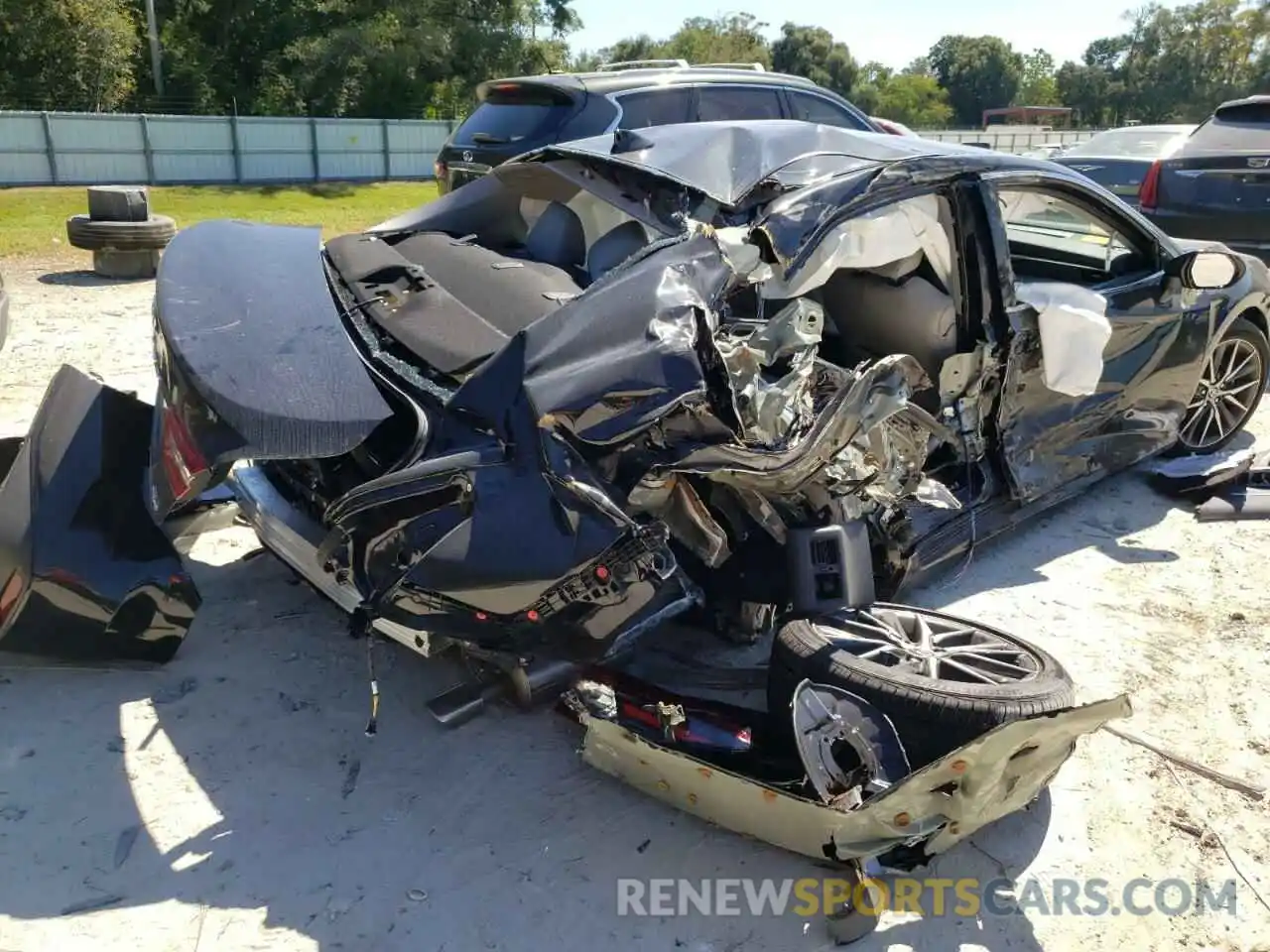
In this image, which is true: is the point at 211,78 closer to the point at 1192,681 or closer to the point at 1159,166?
the point at 1159,166

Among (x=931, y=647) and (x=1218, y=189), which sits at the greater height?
(x=1218, y=189)

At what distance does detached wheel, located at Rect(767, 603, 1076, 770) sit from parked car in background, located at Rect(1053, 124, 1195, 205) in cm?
635

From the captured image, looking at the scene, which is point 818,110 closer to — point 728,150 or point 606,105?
point 606,105

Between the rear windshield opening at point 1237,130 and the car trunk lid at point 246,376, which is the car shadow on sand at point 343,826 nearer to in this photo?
the car trunk lid at point 246,376

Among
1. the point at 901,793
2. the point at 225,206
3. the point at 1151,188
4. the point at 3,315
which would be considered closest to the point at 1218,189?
the point at 1151,188

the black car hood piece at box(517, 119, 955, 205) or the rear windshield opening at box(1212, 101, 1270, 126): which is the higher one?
the rear windshield opening at box(1212, 101, 1270, 126)

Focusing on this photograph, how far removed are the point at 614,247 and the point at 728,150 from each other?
1.65 feet

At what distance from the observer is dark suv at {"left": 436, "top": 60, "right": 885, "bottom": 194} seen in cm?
766

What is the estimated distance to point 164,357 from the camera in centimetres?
280

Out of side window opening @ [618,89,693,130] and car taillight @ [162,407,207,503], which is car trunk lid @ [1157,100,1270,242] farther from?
car taillight @ [162,407,207,503]

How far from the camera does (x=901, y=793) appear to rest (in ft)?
7.13

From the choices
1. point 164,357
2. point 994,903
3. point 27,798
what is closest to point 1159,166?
point 994,903

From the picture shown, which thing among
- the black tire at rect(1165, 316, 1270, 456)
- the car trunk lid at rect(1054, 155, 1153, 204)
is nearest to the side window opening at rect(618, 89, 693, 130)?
the car trunk lid at rect(1054, 155, 1153, 204)

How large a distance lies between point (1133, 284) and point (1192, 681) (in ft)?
6.07
